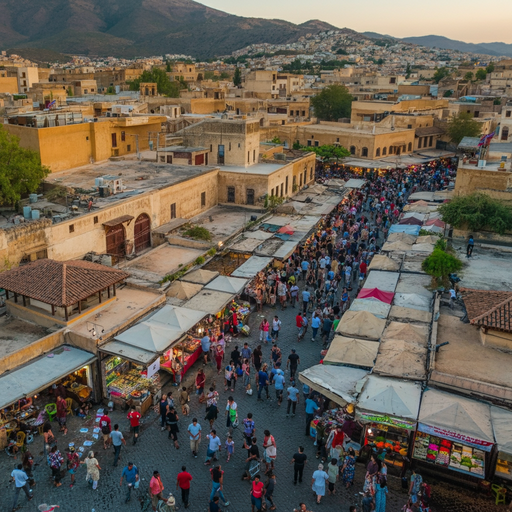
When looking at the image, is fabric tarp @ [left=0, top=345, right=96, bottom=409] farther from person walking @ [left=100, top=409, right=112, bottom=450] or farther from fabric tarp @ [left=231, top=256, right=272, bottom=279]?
fabric tarp @ [left=231, top=256, right=272, bottom=279]

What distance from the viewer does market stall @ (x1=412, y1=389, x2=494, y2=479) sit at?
10.6 metres

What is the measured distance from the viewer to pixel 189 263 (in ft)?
66.9

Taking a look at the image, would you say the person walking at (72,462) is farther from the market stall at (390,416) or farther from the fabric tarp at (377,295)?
the fabric tarp at (377,295)

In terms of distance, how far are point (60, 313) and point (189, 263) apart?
654 cm

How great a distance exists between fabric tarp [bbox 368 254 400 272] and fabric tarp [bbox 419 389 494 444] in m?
9.07

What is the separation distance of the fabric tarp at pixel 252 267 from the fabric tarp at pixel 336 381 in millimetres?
7011

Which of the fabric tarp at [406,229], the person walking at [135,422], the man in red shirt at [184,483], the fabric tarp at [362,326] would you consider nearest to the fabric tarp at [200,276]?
the fabric tarp at [362,326]

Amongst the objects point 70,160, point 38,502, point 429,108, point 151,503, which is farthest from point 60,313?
point 429,108

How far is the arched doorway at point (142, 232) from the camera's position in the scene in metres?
22.2

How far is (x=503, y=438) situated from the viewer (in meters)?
10.4

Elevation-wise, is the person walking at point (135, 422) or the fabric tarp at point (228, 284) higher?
the fabric tarp at point (228, 284)

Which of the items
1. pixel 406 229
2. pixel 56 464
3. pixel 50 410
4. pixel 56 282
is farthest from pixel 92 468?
pixel 406 229

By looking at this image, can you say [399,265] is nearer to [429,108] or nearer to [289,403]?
[289,403]

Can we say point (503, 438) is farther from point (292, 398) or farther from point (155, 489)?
point (155, 489)
